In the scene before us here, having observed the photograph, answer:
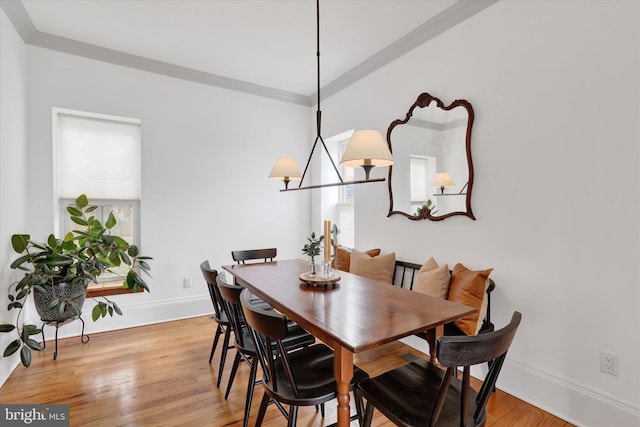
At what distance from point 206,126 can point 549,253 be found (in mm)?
3635

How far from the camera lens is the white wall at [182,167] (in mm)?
3047

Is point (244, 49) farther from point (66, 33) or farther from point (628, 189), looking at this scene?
point (628, 189)

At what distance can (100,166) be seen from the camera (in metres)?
3.37

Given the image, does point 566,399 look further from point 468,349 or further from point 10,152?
point 10,152

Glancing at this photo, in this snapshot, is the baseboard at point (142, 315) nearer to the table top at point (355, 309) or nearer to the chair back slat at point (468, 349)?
the table top at point (355, 309)

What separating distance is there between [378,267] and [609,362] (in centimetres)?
165

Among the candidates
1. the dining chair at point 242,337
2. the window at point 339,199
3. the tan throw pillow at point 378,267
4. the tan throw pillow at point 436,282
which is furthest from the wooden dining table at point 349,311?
the window at point 339,199

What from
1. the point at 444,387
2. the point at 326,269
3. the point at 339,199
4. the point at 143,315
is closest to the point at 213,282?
the point at 326,269

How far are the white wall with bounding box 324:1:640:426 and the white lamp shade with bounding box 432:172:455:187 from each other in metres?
0.25

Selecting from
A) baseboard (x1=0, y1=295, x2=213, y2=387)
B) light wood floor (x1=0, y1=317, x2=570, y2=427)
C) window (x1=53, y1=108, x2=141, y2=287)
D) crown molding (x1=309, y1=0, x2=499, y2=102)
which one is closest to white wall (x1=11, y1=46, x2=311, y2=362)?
baseboard (x1=0, y1=295, x2=213, y2=387)

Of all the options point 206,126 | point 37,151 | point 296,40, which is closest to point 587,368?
point 296,40

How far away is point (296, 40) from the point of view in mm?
3084

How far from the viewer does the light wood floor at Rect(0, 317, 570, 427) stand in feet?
6.37

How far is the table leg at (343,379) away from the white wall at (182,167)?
114 inches
